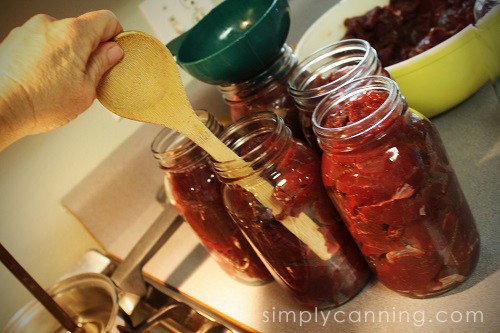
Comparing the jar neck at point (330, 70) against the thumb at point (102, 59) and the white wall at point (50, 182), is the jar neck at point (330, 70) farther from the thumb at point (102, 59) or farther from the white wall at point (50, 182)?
the white wall at point (50, 182)

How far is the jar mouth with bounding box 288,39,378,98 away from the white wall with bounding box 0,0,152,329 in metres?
0.55

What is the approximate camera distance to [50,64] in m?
0.46

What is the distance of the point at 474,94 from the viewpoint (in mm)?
808

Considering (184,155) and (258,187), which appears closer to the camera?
(258,187)

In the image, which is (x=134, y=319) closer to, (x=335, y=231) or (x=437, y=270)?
(x=335, y=231)

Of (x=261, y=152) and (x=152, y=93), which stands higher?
(x=152, y=93)

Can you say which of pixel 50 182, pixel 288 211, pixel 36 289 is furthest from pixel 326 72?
pixel 50 182

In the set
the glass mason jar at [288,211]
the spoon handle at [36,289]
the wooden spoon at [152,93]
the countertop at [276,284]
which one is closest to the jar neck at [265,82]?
the glass mason jar at [288,211]

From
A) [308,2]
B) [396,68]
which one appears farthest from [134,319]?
[308,2]

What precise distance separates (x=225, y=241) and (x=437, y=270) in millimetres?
336

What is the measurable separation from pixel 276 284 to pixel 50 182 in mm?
654

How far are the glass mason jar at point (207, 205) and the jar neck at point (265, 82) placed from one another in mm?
62

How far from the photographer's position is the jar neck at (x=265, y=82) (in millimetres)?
713

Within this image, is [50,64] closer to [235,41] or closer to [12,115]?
[12,115]
